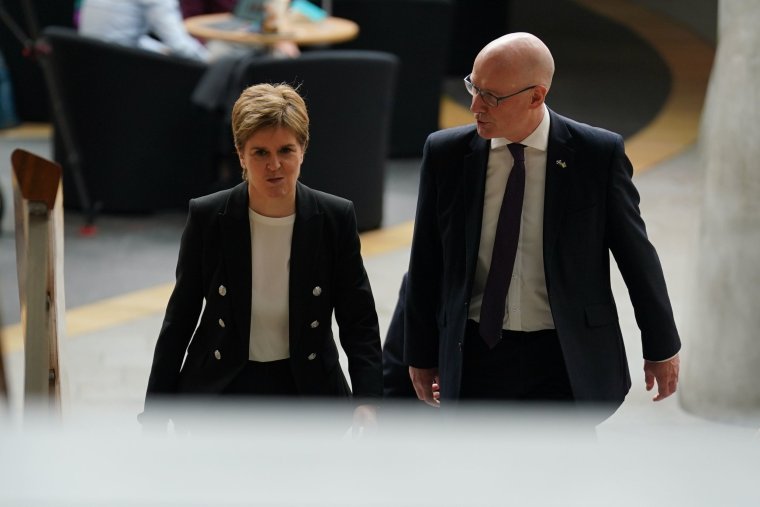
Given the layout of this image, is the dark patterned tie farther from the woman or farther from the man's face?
the woman

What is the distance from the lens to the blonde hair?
2.69m

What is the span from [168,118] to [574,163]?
5.42 meters

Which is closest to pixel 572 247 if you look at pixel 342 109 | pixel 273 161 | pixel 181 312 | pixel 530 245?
pixel 530 245

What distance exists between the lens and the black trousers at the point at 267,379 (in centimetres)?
287

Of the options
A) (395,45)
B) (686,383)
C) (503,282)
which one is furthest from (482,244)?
(395,45)

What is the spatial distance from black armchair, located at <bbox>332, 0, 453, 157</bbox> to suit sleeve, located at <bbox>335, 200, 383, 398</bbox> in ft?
22.7

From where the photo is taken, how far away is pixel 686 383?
5.17 m

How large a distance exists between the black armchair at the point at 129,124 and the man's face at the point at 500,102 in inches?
200

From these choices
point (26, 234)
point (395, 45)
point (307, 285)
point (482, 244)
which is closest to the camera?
point (26, 234)

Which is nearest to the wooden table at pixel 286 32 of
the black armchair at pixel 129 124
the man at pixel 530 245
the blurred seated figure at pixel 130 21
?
the blurred seated figure at pixel 130 21

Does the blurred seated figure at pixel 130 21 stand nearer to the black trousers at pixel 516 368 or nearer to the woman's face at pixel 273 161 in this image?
the black trousers at pixel 516 368

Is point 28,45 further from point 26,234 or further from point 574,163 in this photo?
point 26,234

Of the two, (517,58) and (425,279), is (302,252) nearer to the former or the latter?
(425,279)

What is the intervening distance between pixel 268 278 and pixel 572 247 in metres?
0.70
